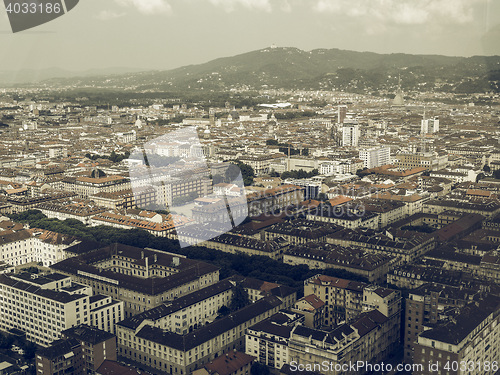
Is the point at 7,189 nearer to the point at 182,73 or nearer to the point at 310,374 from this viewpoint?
the point at 310,374

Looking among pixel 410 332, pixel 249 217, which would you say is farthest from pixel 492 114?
pixel 410 332

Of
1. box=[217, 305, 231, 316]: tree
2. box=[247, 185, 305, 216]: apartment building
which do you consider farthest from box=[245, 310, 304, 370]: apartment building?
box=[247, 185, 305, 216]: apartment building

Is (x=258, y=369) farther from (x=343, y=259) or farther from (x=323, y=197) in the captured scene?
(x=323, y=197)

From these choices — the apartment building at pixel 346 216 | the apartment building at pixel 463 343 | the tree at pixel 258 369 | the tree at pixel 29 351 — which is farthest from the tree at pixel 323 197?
the tree at pixel 29 351

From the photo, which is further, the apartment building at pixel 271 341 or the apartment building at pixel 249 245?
the apartment building at pixel 249 245

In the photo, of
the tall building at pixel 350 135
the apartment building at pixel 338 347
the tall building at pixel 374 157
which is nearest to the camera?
the apartment building at pixel 338 347

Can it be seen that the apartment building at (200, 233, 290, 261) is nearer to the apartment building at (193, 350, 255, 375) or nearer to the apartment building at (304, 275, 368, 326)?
the apartment building at (304, 275, 368, 326)

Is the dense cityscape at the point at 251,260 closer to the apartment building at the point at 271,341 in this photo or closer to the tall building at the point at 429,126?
the apartment building at the point at 271,341
